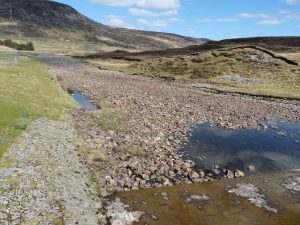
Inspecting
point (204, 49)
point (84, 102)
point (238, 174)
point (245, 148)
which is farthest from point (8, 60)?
point (204, 49)

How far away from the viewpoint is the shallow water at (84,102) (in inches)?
1737

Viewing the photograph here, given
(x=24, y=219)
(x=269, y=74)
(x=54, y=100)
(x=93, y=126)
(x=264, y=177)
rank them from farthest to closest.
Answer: (x=269, y=74) < (x=54, y=100) < (x=93, y=126) < (x=264, y=177) < (x=24, y=219)

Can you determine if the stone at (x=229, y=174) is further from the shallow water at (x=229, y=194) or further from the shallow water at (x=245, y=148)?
the shallow water at (x=245, y=148)

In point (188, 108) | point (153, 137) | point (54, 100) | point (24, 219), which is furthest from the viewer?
point (188, 108)

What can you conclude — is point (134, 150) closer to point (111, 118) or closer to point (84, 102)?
point (111, 118)

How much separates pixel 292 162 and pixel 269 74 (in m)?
64.5

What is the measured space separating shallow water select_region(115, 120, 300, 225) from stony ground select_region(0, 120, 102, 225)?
8.88 feet

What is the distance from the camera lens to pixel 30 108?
35.0 m

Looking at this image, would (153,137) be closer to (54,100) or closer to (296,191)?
(296,191)

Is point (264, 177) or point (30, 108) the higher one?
point (30, 108)

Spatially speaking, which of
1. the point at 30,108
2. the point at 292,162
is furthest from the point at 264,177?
the point at 30,108

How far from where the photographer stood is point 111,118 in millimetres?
37625

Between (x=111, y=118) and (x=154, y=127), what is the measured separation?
526 centimetres

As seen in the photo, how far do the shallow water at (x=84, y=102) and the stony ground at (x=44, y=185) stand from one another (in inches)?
671
